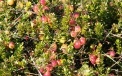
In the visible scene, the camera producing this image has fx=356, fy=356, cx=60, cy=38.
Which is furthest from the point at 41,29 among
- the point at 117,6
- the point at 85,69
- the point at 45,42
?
the point at 117,6

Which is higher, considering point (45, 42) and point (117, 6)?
point (117, 6)

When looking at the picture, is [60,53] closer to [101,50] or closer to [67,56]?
[67,56]

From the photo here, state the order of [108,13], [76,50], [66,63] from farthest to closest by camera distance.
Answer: [108,13]
[76,50]
[66,63]

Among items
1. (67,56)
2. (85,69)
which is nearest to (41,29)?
(67,56)

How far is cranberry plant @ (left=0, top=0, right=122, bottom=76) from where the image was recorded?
2742 mm

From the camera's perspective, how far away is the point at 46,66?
2.70 metres

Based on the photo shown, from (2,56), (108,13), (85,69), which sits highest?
(108,13)

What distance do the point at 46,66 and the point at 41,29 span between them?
1.19 feet

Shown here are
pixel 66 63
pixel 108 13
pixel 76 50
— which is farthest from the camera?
pixel 108 13

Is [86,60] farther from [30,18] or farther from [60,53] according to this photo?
[30,18]

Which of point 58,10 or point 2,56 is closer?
point 2,56

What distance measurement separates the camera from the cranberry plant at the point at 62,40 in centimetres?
274

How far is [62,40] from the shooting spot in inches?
112

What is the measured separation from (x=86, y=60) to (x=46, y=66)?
41 centimetres
